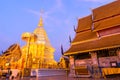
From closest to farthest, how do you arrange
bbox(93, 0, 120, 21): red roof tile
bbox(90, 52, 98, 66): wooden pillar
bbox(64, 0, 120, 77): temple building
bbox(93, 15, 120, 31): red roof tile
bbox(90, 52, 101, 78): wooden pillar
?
1. bbox(64, 0, 120, 77): temple building
2. bbox(90, 52, 101, 78): wooden pillar
3. bbox(90, 52, 98, 66): wooden pillar
4. bbox(93, 15, 120, 31): red roof tile
5. bbox(93, 0, 120, 21): red roof tile

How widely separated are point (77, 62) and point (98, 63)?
3081mm

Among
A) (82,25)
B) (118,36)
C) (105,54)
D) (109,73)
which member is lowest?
(109,73)

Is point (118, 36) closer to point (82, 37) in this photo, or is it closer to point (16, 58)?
point (82, 37)

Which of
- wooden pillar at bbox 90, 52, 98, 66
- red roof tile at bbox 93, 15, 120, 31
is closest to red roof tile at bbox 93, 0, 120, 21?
red roof tile at bbox 93, 15, 120, 31

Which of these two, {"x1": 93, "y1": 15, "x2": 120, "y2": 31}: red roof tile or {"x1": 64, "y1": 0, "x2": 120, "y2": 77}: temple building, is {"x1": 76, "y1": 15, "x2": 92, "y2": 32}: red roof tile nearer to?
{"x1": 64, "y1": 0, "x2": 120, "y2": 77}: temple building

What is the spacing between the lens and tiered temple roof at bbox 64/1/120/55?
15.5 metres

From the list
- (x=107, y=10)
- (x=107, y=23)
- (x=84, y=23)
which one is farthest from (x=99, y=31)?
(x=84, y=23)

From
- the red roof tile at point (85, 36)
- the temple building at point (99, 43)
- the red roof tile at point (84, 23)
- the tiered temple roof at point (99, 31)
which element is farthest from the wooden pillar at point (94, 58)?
the red roof tile at point (84, 23)

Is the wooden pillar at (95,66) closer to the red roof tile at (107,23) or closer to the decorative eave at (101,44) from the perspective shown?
the decorative eave at (101,44)

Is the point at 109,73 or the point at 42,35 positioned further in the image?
the point at 42,35

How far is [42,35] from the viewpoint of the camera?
3925cm

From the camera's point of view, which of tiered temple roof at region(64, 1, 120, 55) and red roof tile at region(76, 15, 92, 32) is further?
red roof tile at region(76, 15, 92, 32)

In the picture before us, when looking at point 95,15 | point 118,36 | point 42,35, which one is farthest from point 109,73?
point 42,35

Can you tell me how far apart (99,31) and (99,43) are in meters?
2.11
